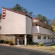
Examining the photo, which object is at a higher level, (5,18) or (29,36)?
(5,18)

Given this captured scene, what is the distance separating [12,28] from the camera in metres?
34.5

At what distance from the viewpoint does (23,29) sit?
33.1 m

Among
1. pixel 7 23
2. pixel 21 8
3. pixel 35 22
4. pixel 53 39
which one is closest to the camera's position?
pixel 7 23

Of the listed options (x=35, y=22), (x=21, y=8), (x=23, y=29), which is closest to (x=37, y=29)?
(x=35, y=22)

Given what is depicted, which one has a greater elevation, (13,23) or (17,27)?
(13,23)

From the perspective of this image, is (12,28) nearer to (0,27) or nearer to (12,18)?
(12,18)

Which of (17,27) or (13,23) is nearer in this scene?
(17,27)

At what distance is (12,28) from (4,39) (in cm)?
349

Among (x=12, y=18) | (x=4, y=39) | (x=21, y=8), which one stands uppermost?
(x=21, y=8)

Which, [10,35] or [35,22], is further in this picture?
[35,22]

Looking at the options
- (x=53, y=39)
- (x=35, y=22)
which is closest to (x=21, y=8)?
(x=53, y=39)

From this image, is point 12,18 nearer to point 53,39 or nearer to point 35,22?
point 35,22

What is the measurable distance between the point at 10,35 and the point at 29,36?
17.7 feet

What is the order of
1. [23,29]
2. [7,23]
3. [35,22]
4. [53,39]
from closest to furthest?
1. [23,29]
2. [7,23]
3. [35,22]
4. [53,39]
